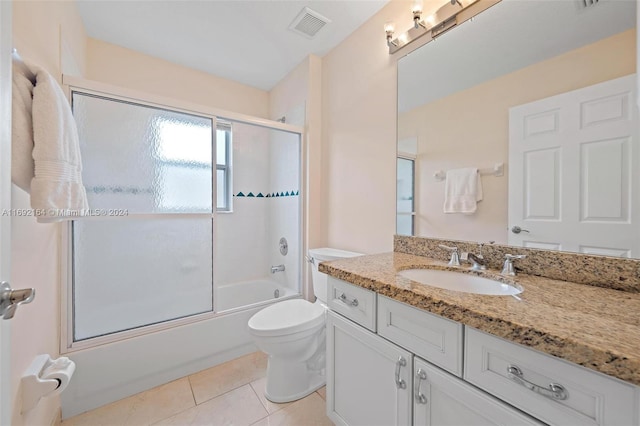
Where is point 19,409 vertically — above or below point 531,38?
below

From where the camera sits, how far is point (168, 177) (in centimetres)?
173

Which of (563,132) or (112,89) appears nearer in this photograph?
(563,132)

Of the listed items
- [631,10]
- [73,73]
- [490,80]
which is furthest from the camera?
[73,73]

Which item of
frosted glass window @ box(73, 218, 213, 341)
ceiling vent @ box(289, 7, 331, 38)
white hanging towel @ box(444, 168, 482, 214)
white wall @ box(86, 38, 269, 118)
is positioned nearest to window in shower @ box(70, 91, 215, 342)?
frosted glass window @ box(73, 218, 213, 341)

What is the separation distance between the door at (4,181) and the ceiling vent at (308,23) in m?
1.54

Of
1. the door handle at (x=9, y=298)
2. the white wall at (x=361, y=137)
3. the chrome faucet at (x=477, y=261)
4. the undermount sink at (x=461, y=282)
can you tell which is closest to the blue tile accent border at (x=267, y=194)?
the white wall at (x=361, y=137)

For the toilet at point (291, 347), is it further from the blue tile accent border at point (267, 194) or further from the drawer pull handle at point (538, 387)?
the blue tile accent border at point (267, 194)

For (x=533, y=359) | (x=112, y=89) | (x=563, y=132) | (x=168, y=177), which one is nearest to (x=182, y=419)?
(x=168, y=177)

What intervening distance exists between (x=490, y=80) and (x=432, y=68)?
352 millimetres

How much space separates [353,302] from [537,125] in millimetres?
1029

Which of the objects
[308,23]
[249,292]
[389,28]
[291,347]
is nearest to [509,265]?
[291,347]

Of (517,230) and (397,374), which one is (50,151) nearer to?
(397,374)

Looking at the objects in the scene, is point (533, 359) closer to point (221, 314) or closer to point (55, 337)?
point (221, 314)

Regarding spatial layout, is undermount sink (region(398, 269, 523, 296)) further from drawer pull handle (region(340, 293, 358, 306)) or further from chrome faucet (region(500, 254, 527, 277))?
drawer pull handle (region(340, 293, 358, 306))
